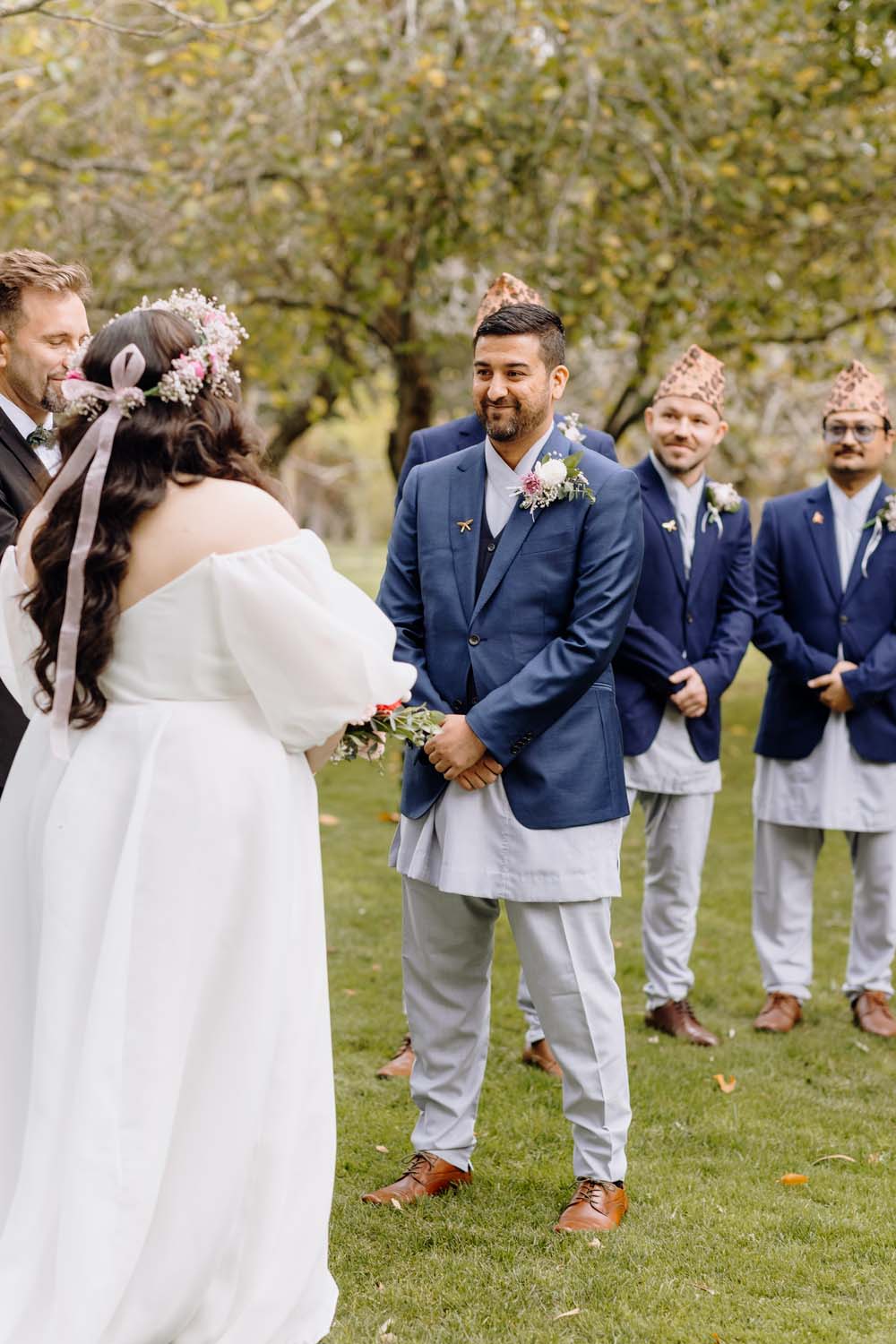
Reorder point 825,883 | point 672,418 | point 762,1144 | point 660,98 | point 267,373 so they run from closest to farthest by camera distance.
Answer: point 762,1144, point 672,418, point 825,883, point 660,98, point 267,373

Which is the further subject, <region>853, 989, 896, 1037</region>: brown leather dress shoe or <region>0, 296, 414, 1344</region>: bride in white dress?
<region>853, 989, 896, 1037</region>: brown leather dress shoe

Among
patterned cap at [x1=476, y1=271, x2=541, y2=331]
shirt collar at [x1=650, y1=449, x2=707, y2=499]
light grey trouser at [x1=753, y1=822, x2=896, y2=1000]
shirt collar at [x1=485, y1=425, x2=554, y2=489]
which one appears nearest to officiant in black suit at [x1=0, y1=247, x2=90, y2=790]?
shirt collar at [x1=485, y1=425, x2=554, y2=489]

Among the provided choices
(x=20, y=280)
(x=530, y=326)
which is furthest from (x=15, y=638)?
(x=530, y=326)

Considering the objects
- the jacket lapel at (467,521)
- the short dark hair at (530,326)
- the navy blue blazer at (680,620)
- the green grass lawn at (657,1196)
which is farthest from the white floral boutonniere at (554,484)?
the green grass lawn at (657,1196)

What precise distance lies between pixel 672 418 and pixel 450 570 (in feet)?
6.16

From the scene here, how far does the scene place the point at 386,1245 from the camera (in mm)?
4180

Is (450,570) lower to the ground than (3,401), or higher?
lower

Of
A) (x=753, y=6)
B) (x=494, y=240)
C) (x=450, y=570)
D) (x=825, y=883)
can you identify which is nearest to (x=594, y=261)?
(x=494, y=240)

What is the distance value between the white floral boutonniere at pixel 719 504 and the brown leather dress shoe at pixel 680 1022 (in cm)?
197

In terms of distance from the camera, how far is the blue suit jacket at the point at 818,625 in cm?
616

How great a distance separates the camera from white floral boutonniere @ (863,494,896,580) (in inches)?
243

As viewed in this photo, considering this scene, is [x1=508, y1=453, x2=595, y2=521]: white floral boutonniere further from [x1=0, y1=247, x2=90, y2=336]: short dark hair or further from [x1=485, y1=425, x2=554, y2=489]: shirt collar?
[x1=0, y1=247, x2=90, y2=336]: short dark hair

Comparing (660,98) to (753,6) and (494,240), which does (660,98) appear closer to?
(753,6)

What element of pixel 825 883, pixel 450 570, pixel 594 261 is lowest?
pixel 825 883
